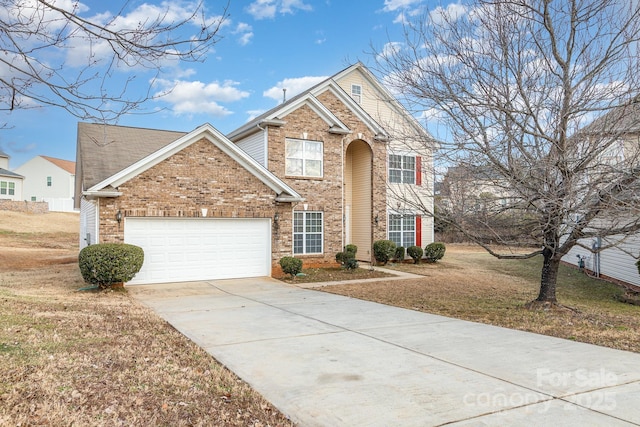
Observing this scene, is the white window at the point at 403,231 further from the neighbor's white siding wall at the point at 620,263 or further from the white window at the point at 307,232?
the neighbor's white siding wall at the point at 620,263

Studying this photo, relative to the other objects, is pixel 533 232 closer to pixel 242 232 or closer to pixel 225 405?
pixel 225 405

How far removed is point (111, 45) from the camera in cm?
529

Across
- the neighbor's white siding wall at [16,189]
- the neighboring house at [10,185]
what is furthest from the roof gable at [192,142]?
the neighbor's white siding wall at [16,189]

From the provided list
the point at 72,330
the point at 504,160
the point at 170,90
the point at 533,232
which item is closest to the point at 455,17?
the point at 504,160

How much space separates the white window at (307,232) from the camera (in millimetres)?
19422

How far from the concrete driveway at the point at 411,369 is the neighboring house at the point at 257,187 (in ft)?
12.8

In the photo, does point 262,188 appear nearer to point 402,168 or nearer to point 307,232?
point 307,232

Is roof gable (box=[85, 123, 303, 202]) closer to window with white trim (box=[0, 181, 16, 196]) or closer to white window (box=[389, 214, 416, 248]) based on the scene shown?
white window (box=[389, 214, 416, 248])

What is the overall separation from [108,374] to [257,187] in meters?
11.1

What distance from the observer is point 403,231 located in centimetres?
2278

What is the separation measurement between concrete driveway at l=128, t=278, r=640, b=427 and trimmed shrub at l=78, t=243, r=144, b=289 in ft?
11.4

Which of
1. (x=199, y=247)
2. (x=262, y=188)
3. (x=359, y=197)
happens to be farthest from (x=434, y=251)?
(x=199, y=247)

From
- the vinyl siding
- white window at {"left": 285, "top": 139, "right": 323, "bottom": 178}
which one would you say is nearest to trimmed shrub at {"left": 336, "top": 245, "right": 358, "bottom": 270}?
the vinyl siding

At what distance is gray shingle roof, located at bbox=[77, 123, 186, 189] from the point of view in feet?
51.3
